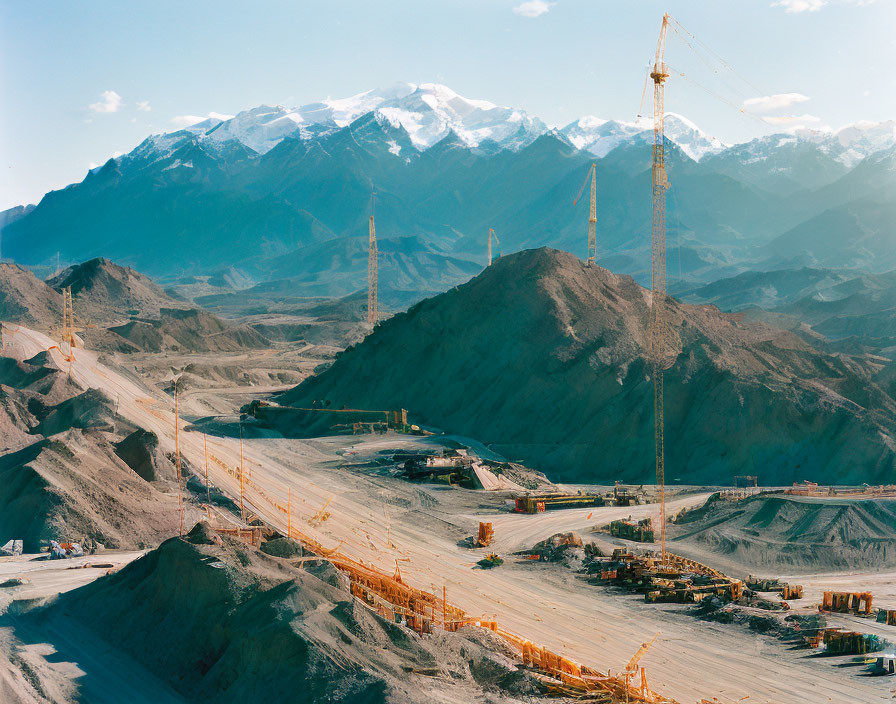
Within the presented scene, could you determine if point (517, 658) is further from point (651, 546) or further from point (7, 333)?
point (7, 333)

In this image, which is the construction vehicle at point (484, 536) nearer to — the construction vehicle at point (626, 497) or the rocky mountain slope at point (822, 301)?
the construction vehicle at point (626, 497)

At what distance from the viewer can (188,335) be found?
128 metres

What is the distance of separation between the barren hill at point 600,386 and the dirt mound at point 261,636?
35.0 meters

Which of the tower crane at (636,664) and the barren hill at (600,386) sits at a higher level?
the barren hill at (600,386)

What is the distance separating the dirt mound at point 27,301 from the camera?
400 ft

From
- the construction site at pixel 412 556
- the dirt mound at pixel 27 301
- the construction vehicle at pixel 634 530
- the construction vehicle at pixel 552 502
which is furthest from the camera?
the dirt mound at pixel 27 301

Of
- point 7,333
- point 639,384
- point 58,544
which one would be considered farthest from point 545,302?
point 7,333

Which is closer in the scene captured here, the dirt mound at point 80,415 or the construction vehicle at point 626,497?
the construction vehicle at point 626,497

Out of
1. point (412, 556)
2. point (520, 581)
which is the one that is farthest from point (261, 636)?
point (412, 556)

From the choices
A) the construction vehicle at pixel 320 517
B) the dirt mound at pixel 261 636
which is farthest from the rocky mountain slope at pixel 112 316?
the dirt mound at pixel 261 636

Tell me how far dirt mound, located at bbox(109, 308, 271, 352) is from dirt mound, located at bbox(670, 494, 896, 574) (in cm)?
8478

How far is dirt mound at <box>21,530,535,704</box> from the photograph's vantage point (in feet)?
74.9

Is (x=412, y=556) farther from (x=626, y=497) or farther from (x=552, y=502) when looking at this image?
(x=626, y=497)

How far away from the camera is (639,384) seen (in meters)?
64.4
